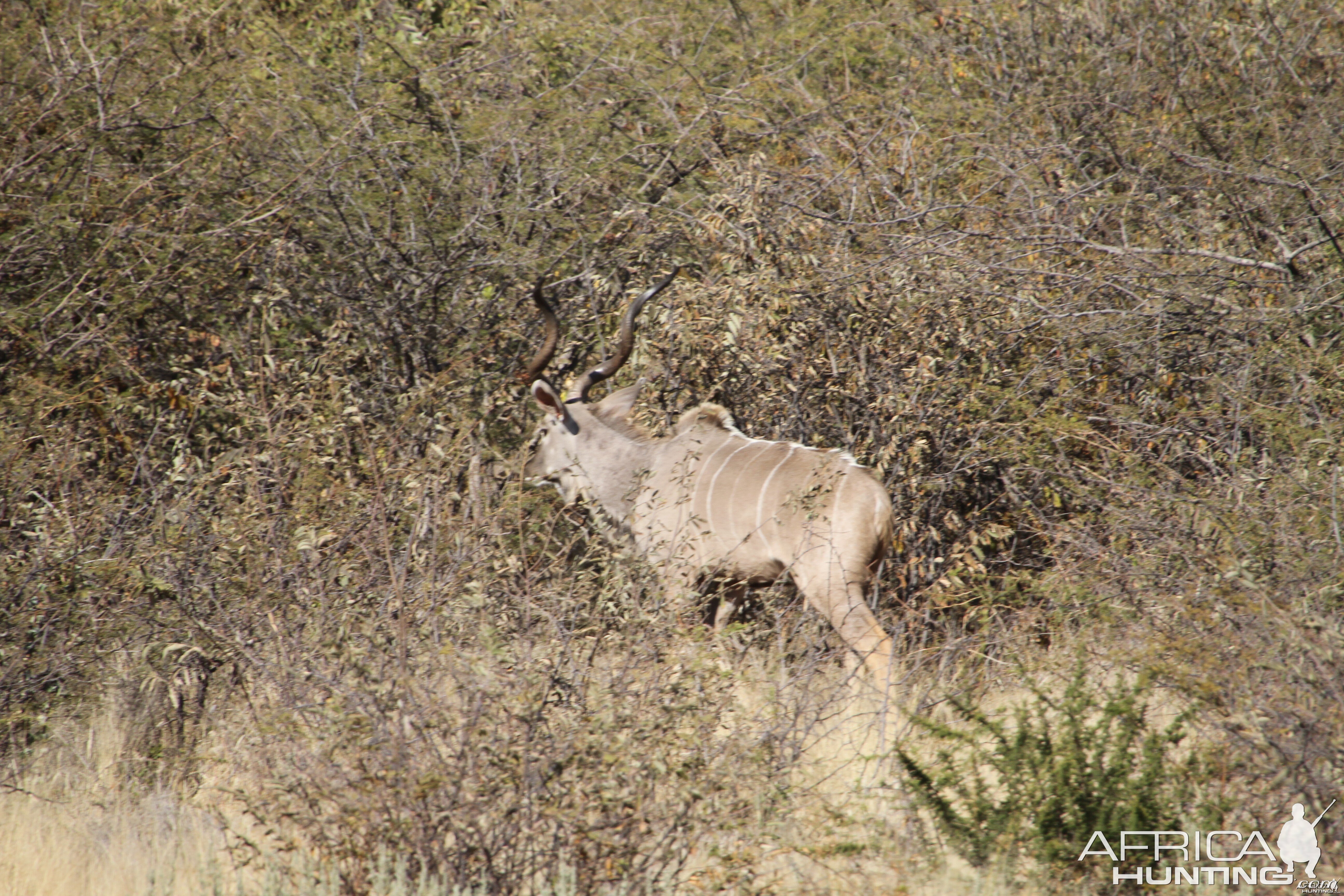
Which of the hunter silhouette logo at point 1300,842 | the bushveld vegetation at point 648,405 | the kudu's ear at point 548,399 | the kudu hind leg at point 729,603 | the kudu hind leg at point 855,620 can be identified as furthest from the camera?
the kudu's ear at point 548,399

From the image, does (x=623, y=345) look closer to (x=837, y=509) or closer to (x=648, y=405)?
(x=648, y=405)

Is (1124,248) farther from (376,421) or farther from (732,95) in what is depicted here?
(376,421)

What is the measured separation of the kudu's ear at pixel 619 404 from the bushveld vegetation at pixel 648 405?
188 mm

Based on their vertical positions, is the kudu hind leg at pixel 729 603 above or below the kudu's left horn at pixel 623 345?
below

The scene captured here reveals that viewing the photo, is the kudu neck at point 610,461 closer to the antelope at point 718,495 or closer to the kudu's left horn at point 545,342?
the antelope at point 718,495

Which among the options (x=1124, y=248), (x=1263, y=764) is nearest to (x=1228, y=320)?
(x=1124, y=248)

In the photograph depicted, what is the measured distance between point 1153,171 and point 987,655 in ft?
10.5

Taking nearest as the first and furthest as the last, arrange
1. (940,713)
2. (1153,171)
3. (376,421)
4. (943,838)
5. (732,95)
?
1. (943,838)
2. (940,713)
3. (376,421)
4. (1153,171)
5. (732,95)

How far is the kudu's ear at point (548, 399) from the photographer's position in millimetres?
5570

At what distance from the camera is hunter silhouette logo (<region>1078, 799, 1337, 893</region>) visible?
306cm

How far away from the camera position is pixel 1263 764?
3.25m

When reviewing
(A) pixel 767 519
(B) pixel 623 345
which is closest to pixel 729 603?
(A) pixel 767 519

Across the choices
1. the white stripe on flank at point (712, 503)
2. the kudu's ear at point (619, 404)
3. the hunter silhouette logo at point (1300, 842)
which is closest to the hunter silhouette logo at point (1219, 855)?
the hunter silhouette logo at point (1300, 842)

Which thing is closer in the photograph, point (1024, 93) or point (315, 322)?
point (315, 322)
